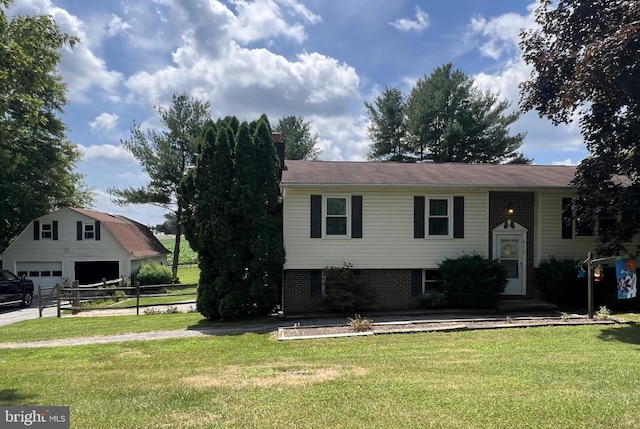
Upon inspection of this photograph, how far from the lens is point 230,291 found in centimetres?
1257

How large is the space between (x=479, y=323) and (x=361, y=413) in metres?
6.94

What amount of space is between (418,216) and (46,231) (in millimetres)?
24674

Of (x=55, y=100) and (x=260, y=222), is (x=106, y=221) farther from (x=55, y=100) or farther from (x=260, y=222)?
(x=260, y=222)

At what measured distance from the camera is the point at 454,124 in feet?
111

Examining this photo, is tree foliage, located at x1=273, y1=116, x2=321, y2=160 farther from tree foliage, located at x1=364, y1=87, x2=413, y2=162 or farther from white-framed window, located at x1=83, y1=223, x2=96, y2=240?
white-framed window, located at x1=83, y1=223, x2=96, y2=240

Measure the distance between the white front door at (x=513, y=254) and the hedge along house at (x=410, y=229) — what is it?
1.3 inches

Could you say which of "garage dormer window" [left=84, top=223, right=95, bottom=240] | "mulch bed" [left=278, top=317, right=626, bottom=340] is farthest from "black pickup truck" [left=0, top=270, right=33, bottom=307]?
"mulch bed" [left=278, top=317, right=626, bottom=340]

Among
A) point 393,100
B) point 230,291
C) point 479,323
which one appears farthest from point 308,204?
point 393,100

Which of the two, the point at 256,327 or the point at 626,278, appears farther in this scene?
the point at 256,327

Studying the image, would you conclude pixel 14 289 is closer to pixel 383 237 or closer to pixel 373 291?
pixel 373 291

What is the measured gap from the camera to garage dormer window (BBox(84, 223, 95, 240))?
27531 millimetres

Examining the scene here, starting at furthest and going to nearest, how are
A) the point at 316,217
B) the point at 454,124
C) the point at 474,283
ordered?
1. the point at 454,124
2. the point at 316,217
3. the point at 474,283

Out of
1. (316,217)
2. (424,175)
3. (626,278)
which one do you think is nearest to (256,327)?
(316,217)

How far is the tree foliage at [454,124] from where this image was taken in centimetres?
3456
